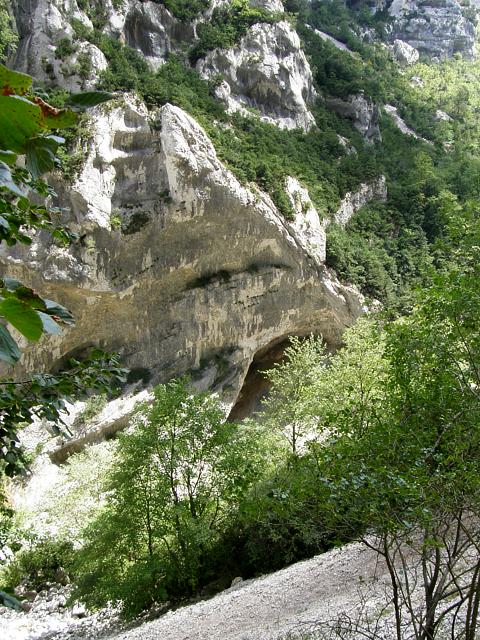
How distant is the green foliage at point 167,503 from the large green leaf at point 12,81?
1028 cm

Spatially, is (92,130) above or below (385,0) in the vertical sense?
below

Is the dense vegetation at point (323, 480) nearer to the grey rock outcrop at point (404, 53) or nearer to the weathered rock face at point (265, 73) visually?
the weathered rock face at point (265, 73)

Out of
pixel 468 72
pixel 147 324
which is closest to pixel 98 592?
pixel 147 324

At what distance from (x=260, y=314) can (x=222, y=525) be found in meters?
13.7

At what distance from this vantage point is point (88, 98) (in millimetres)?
914

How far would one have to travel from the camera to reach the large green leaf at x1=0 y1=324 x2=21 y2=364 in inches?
26.6

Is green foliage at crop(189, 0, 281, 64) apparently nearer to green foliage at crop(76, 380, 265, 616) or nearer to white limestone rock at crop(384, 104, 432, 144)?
white limestone rock at crop(384, 104, 432, 144)

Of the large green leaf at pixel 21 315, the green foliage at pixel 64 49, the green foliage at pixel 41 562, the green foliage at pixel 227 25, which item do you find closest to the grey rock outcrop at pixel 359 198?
the green foliage at pixel 227 25

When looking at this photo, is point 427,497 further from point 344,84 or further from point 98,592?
point 344,84

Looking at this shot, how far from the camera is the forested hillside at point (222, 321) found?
3.38m

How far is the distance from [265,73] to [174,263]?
613 inches

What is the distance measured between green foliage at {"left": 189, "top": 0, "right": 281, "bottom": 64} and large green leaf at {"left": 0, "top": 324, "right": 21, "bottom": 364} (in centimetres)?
3180

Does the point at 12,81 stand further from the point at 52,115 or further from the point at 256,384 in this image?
the point at 256,384

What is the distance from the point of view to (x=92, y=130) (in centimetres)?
2069
